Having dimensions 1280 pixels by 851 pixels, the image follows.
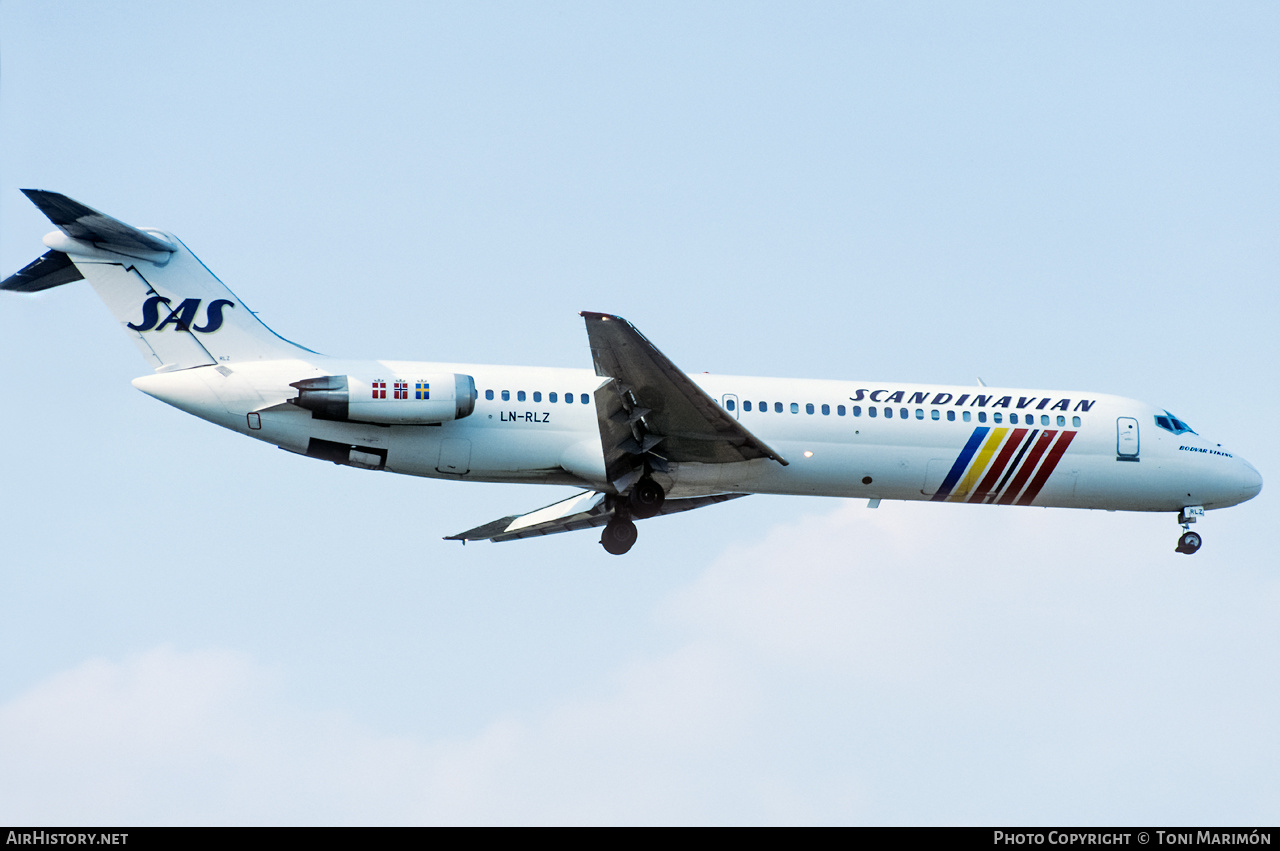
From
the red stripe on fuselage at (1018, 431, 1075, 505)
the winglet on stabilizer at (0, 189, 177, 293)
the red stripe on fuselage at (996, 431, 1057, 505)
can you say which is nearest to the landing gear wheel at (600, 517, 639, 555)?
the red stripe on fuselage at (996, 431, 1057, 505)

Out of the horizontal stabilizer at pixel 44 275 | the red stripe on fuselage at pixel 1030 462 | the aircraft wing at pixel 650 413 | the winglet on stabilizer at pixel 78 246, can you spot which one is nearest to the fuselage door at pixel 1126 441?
the red stripe on fuselage at pixel 1030 462

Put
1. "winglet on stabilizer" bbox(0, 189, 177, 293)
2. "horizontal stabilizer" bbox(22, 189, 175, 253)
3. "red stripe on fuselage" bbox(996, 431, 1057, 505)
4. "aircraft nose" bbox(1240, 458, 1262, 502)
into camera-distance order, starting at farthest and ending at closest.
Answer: "aircraft nose" bbox(1240, 458, 1262, 502), "red stripe on fuselage" bbox(996, 431, 1057, 505), "winglet on stabilizer" bbox(0, 189, 177, 293), "horizontal stabilizer" bbox(22, 189, 175, 253)

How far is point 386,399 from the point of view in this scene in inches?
805

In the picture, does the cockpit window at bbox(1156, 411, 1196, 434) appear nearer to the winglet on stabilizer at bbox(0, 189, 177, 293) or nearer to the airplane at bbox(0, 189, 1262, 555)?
the airplane at bbox(0, 189, 1262, 555)

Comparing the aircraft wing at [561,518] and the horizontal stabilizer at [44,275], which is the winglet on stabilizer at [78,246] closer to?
the horizontal stabilizer at [44,275]

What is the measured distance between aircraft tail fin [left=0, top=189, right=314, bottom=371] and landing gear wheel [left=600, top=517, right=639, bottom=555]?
20.4ft

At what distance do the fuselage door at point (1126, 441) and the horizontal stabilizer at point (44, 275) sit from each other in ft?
58.7

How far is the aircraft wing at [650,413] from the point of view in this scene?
20.2 m

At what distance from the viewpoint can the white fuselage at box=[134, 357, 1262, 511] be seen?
20984 mm
